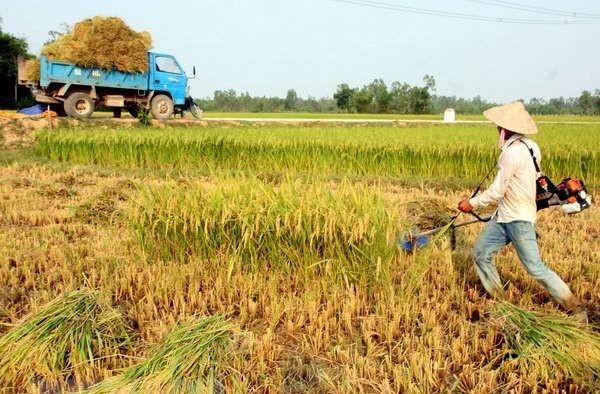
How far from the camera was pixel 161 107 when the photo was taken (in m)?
17.9

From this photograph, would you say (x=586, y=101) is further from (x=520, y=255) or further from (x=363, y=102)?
(x=520, y=255)

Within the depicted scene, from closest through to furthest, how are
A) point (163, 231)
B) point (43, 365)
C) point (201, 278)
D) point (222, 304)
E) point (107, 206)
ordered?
point (43, 365) < point (222, 304) < point (201, 278) < point (163, 231) < point (107, 206)

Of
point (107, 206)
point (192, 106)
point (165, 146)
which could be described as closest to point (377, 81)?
point (192, 106)

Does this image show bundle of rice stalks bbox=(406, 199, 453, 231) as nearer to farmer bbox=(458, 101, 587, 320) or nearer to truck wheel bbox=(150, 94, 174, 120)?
farmer bbox=(458, 101, 587, 320)

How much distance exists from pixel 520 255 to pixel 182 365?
7.41 feet

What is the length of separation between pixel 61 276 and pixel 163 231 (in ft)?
2.80

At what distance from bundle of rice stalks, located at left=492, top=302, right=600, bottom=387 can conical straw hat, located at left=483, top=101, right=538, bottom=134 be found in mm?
1131

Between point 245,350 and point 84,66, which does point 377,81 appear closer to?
point 84,66

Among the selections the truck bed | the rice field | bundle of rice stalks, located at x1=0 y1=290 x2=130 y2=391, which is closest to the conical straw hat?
the rice field

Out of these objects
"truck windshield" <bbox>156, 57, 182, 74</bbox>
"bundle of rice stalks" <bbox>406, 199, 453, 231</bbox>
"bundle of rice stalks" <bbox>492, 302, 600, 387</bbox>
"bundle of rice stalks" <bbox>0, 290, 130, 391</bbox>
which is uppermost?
"truck windshield" <bbox>156, 57, 182, 74</bbox>

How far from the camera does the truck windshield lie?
693 inches

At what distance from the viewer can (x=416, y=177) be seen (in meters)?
9.75

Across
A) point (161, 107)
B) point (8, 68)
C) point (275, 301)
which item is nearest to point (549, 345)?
point (275, 301)

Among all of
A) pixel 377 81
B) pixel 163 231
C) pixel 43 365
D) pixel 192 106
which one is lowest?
pixel 43 365
